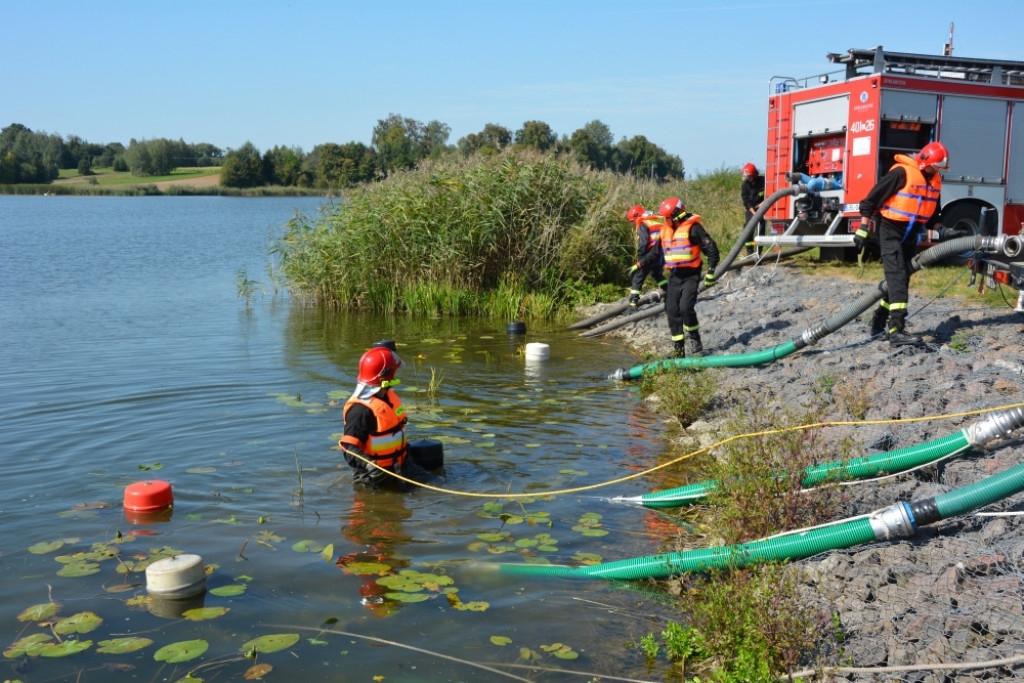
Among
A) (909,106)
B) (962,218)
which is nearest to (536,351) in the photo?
(909,106)

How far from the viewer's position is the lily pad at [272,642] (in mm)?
5012

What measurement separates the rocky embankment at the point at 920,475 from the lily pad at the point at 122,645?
386 cm

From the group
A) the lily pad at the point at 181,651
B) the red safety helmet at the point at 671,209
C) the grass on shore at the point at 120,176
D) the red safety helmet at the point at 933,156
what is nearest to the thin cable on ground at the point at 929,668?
the lily pad at the point at 181,651

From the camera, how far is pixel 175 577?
5516 millimetres

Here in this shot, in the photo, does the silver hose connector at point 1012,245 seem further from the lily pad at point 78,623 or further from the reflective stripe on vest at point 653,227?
the lily pad at point 78,623

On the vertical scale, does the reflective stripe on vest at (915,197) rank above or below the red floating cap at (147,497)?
above

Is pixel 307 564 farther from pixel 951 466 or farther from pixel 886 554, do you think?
pixel 951 466

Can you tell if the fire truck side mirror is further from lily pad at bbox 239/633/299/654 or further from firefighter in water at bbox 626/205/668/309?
lily pad at bbox 239/633/299/654

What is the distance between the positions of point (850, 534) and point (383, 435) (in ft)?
12.3

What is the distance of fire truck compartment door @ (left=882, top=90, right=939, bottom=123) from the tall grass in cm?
585

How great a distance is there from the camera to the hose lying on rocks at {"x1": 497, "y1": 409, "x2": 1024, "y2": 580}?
504cm

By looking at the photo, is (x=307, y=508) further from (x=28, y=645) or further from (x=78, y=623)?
(x=28, y=645)

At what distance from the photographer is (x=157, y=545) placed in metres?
6.57

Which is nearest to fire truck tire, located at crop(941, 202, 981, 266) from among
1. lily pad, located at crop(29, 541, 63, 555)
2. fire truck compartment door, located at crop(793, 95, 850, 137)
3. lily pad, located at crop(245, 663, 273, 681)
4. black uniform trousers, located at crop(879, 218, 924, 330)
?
fire truck compartment door, located at crop(793, 95, 850, 137)
